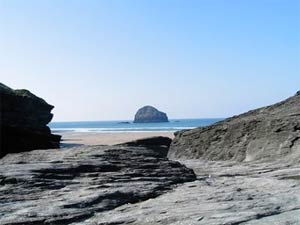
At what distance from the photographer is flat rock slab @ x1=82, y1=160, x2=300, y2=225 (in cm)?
389

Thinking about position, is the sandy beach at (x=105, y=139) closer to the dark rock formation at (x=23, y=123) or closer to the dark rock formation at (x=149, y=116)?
the dark rock formation at (x=23, y=123)

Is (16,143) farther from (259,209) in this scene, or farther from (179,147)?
(259,209)

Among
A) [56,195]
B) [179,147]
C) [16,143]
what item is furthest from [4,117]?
[56,195]

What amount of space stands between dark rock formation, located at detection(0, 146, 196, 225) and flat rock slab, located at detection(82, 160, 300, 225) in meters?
0.22

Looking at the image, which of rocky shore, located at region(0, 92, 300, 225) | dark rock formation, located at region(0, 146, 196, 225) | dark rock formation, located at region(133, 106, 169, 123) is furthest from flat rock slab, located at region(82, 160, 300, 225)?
dark rock formation, located at region(133, 106, 169, 123)

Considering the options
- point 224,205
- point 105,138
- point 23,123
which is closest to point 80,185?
point 224,205

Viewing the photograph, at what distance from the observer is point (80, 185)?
534 centimetres

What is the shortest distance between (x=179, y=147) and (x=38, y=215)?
5444 millimetres

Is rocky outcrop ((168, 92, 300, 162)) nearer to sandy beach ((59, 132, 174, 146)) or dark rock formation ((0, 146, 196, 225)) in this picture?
dark rock formation ((0, 146, 196, 225))

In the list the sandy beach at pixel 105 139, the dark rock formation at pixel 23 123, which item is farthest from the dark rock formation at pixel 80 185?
the sandy beach at pixel 105 139

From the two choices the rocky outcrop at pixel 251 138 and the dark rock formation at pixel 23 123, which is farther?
the dark rock formation at pixel 23 123

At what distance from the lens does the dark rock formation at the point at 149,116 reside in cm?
17025

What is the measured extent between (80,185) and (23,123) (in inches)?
1055

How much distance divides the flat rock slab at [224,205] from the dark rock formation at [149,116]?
162963mm
